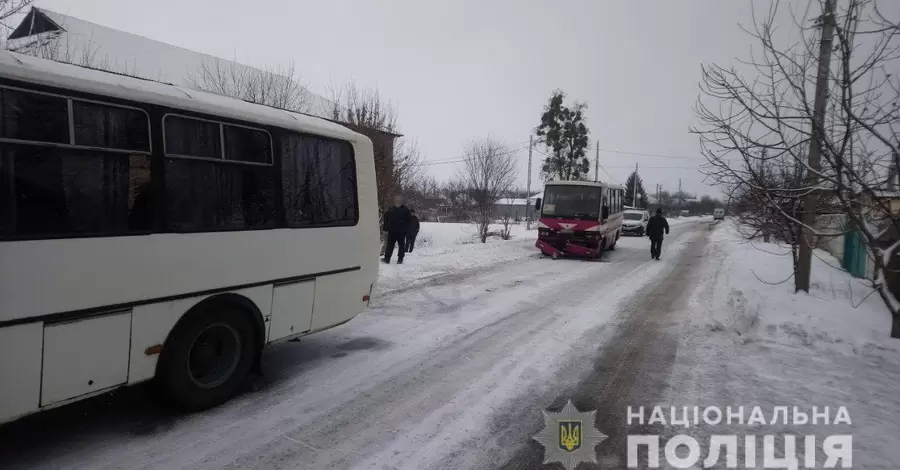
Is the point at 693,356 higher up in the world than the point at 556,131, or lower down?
lower down

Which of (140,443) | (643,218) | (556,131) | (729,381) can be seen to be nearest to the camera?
(140,443)

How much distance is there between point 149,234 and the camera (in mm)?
3574

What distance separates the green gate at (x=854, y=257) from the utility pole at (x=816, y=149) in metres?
3.36

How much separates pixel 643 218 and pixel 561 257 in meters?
17.5

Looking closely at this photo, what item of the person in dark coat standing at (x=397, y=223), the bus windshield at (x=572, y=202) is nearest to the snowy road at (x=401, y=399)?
the person in dark coat standing at (x=397, y=223)

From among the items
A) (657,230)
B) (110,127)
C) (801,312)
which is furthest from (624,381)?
(657,230)

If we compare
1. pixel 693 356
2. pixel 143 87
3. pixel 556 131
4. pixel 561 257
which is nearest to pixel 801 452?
pixel 693 356

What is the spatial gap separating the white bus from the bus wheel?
1 centimetres

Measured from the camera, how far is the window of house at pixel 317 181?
480cm

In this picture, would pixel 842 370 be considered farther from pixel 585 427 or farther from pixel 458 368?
pixel 458 368

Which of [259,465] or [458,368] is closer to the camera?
[259,465]

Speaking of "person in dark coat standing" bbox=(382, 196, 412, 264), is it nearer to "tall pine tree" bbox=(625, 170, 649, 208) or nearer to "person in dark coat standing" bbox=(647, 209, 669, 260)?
"person in dark coat standing" bbox=(647, 209, 669, 260)

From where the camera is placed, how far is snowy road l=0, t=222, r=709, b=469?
343 cm

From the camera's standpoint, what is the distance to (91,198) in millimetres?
3258
